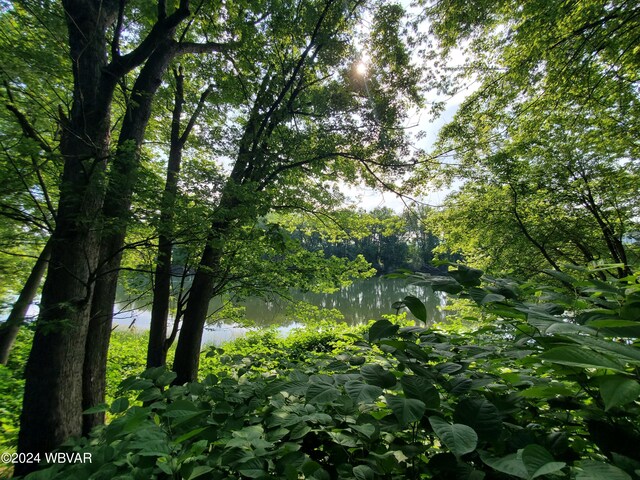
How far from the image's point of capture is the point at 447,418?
86 cm

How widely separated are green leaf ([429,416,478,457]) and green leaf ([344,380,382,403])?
146 mm

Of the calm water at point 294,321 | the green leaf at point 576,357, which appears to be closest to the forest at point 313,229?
the green leaf at point 576,357

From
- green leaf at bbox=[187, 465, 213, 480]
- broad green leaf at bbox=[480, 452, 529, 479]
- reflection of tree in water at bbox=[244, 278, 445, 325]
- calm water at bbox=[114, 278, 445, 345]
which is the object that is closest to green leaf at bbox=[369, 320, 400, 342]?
broad green leaf at bbox=[480, 452, 529, 479]

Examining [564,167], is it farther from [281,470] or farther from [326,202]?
[281,470]

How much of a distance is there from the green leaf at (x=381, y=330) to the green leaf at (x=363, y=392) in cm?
13

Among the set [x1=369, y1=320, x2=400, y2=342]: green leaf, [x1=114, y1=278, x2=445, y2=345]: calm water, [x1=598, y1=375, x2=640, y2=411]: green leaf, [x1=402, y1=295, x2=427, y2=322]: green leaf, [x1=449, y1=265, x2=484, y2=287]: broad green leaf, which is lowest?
[x1=114, y1=278, x2=445, y2=345]: calm water

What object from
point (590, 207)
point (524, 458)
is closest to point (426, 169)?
point (590, 207)

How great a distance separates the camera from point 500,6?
12.8 feet

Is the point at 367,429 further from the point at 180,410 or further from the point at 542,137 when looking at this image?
the point at 542,137

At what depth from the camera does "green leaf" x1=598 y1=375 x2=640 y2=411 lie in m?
0.45

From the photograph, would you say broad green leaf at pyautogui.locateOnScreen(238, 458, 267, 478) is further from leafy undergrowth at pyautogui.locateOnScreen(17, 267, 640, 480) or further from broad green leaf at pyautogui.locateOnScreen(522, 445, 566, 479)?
broad green leaf at pyautogui.locateOnScreen(522, 445, 566, 479)

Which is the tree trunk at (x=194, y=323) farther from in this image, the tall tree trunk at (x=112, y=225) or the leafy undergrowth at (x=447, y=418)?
the leafy undergrowth at (x=447, y=418)

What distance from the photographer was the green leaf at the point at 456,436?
23.0 inches

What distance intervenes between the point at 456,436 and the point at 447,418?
0.27m
